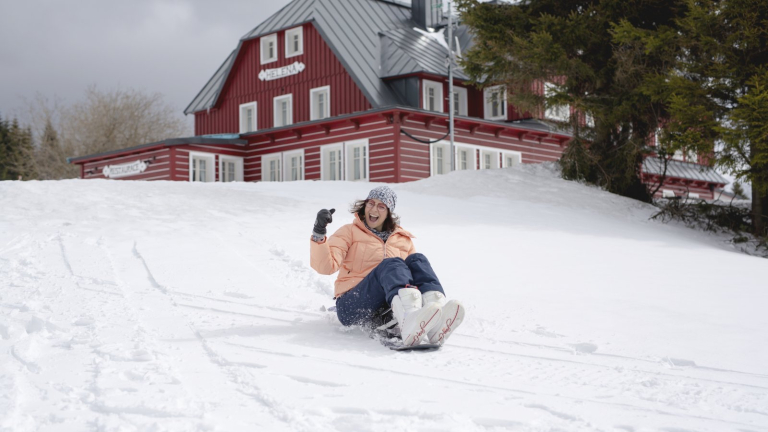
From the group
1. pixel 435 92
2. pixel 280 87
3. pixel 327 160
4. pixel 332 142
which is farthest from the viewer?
pixel 280 87

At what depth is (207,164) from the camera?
2572 cm

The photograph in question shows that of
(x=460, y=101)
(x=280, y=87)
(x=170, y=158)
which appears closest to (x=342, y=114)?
(x=280, y=87)

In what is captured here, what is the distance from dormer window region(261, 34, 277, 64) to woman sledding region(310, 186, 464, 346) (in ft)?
74.6

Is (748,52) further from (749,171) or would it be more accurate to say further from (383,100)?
(383,100)

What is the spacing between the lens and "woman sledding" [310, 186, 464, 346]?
4.86 meters

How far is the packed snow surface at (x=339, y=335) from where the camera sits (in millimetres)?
3580

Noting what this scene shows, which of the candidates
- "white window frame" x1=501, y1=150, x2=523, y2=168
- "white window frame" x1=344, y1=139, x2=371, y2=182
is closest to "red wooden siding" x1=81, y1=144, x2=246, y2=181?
"white window frame" x1=344, y1=139, x2=371, y2=182

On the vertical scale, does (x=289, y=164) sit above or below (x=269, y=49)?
below

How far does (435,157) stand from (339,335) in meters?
19.1

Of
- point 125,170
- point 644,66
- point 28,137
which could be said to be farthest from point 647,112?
point 28,137

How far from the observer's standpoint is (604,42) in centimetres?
1659

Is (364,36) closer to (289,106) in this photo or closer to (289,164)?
(289,106)

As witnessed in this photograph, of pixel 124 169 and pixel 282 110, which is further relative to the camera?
pixel 282 110

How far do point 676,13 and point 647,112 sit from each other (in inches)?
84.6
